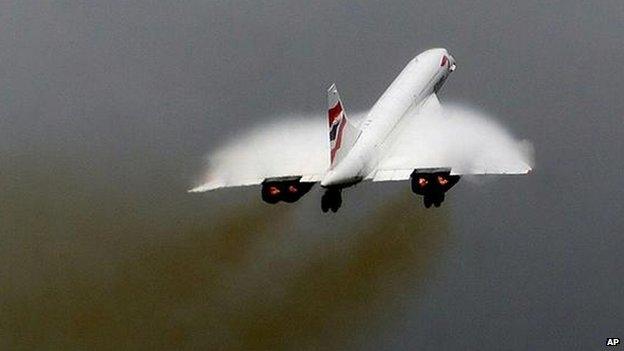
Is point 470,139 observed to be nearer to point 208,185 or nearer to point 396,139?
point 396,139

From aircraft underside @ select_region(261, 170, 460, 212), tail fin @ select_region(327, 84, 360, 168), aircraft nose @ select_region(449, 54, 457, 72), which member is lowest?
aircraft underside @ select_region(261, 170, 460, 212)

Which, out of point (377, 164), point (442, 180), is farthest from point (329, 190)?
point (442, 180)

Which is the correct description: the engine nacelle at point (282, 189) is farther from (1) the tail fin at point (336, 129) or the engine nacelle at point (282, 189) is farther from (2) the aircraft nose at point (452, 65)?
(2) the aircraft nose at point (452, 65)

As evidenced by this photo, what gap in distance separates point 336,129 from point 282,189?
4.43 metres

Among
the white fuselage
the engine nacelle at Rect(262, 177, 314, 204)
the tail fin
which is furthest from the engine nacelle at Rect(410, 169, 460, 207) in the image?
the engine nacelle at Rect(262, 177, 314, 204)

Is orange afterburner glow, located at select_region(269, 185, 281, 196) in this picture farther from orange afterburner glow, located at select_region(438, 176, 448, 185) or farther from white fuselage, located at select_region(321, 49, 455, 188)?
orange afterburner glow, located at select_region(438, 176, 448, 185)

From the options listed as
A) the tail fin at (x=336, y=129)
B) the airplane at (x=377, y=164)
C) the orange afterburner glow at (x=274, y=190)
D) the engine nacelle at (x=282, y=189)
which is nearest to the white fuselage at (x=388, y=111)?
the airplane at (x=377, y=164)

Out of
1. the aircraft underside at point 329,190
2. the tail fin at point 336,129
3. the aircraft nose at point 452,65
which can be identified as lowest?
the aircraft underside at point 329,190

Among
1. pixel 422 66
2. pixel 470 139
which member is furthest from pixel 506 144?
pixel 422 66

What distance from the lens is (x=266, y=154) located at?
123 m

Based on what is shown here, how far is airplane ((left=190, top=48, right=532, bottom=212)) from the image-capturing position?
11788 cm

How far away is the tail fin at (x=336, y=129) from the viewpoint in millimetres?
117562

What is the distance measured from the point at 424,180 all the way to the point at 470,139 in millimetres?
10234

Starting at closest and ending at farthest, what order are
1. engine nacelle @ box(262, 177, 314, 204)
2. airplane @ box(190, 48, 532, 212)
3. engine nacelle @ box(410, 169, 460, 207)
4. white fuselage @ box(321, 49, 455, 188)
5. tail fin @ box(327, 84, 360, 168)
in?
white fuselage @ box(321, 49, 455, 188) → tail fin @ box(327, 84, 360, 168) → airplane @ box(190, 48, 532, 212) → engine nacelle @ box(262, 177, 314, 204) → engine nacelle @ box(410, 169, 460, 207)
